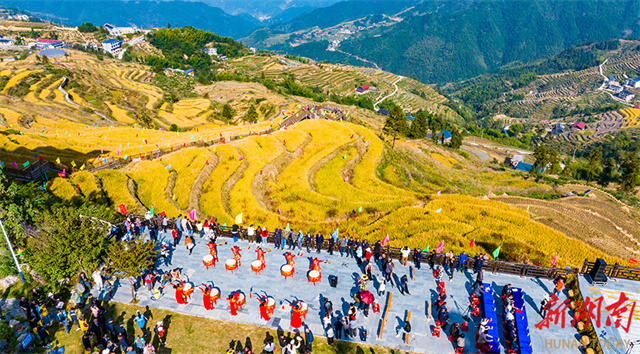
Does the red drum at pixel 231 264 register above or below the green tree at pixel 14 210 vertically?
below

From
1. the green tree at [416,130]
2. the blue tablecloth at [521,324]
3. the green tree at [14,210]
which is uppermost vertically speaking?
the green tree at [416,130]

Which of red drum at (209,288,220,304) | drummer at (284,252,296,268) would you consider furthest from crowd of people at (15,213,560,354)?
red drum at (209,288,220,304)

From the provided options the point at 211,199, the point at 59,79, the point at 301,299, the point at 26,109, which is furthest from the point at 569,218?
the point at 59,79

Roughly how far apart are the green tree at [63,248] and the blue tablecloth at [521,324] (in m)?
33.7

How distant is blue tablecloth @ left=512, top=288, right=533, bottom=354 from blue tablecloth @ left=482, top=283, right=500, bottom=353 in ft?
4.70

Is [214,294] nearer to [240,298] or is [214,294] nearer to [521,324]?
[240,298]

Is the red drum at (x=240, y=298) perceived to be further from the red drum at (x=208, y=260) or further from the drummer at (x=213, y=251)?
the drummer at (x=213, y=251)

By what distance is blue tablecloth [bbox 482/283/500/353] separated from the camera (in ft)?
74.6

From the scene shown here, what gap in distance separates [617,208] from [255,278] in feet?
265

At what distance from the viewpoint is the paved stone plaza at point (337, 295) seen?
81.1 ft

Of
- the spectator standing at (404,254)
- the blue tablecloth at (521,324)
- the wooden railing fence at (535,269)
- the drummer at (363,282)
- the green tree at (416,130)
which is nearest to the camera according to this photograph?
the blue tablecloth at (521,324)

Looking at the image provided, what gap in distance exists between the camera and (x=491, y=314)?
2503 cm

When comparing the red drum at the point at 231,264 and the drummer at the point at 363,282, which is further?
the red drum at the point at 231,264

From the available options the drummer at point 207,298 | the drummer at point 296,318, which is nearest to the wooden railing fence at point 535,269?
the drummer at point 296,318
